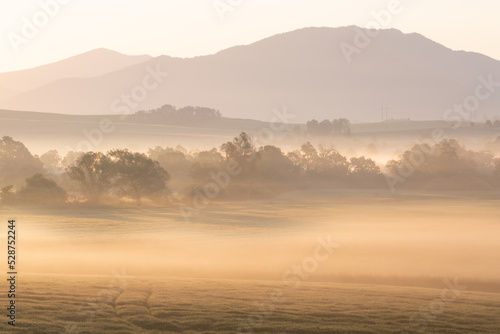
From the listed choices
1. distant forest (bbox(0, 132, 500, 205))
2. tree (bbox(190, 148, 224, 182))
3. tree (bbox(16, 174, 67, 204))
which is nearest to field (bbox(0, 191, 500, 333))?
tree (bbox(16, 174, 67, 204))

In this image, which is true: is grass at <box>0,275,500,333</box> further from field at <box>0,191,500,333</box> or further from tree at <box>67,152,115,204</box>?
tree at <box>67,152,115,204</box>

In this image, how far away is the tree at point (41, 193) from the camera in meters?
99.4

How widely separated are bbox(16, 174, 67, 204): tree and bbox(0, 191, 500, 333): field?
4692 mm

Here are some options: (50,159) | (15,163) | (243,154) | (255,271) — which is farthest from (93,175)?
(50,159)

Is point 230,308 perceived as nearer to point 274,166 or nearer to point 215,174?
point 215,174

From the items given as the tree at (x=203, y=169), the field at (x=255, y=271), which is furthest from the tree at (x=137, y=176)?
the tree at (x=203, y=169)

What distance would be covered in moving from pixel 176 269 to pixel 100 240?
1832 centimetres

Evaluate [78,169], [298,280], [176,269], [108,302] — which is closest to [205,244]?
[176,269]

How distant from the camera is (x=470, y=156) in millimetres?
164250

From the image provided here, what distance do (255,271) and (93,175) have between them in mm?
57292

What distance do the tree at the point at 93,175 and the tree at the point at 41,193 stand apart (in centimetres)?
325

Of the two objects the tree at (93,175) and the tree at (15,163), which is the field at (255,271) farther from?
the tree at (15,163)

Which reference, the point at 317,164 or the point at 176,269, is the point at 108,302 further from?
the point at 317,164

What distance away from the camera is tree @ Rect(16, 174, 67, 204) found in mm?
99438
